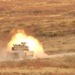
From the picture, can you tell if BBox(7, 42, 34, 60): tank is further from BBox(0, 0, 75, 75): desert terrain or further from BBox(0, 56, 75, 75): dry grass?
BBox(0, 56, 75, 75): dry grass

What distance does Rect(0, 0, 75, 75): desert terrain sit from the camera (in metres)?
34.2

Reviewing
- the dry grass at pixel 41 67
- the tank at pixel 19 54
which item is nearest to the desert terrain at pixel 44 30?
the dry grass at pixel 41 67

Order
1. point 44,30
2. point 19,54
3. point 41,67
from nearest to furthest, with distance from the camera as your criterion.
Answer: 1. point 41,67
2. point 19,54
3. point 44,30

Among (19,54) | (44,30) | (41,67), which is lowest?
(41,67)

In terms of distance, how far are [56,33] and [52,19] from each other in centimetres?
1787

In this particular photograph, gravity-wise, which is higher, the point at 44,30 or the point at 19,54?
the point at 44,30

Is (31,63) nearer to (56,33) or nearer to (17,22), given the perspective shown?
(56,33)

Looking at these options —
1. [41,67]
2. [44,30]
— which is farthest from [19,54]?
[44,30]

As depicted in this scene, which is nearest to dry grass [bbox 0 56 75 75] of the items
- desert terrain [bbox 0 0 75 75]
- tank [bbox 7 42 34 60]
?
desert terrain [bbox 0 0 75 75]

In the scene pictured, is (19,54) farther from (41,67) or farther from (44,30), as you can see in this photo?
(44,30)

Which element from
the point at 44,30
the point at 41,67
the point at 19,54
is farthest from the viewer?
the point at 44,30

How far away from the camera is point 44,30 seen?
2625 inches

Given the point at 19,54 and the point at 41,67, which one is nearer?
the point at 41,67

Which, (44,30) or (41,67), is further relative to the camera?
(44,30)
